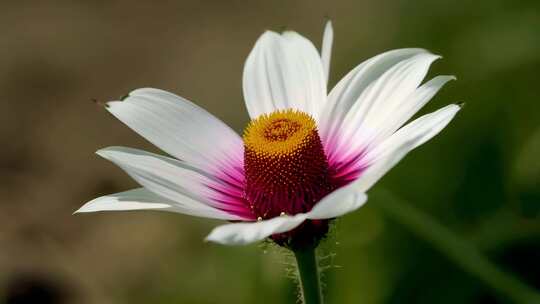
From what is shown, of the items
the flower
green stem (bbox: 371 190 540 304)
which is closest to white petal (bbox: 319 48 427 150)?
the flower

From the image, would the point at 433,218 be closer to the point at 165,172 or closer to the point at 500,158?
the point at 500,158

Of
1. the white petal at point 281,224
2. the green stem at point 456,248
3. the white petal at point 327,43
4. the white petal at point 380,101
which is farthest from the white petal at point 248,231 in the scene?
the green stem at point 456,248

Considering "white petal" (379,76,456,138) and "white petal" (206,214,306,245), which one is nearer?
"white petal" (206,214,306,245)

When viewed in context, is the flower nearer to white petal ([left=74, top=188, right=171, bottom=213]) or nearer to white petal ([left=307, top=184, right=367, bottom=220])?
white petal ([left=74, top=188, right=171, bottom=213])

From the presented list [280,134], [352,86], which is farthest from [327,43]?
[280,134]

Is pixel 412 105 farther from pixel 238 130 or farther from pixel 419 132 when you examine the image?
pixel 238 130

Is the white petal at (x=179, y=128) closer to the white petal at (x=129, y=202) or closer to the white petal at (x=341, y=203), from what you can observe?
the white petal at (x=129, y=202)
